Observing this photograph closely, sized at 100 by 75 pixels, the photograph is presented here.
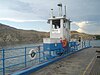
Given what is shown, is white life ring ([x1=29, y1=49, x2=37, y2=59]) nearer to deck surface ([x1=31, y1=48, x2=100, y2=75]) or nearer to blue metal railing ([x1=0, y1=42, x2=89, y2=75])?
blue metal railing ([x1=0, y1=42, x2=89, y2=75])

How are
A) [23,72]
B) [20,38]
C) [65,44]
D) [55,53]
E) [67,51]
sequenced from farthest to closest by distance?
[20,38] < [67,51] < [65,44] < [55,53] < [23,72]

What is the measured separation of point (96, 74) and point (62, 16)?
29.0ft

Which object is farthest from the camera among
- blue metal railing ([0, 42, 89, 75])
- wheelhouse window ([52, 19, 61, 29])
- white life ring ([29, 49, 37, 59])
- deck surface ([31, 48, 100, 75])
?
wheelhouse window ([52, 19, 61, 29])

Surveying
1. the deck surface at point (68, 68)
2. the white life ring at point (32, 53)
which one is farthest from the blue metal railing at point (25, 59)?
the deck surface at point (68, 68)

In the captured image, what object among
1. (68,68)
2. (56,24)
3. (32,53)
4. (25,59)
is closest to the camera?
(25,59)

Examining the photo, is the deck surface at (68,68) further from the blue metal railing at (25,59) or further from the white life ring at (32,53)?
the white life ring at (32,53)

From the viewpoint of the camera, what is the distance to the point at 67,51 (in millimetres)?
17891

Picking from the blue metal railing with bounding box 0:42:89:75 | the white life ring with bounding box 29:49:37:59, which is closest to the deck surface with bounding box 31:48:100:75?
the blue metal railing with bounding box 0:42:89:75

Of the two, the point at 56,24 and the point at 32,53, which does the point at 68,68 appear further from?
the point at 56,24

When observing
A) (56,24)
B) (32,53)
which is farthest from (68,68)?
(56,24)

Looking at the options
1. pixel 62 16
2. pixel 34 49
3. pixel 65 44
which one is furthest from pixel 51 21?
pixel 34 49

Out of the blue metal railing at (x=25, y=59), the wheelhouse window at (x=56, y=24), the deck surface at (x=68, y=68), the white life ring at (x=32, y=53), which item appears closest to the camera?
the blue metal railing at (x=25, y=59)

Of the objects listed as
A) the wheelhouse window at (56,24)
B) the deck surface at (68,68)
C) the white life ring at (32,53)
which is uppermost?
the wheelhouse window at (56,24)

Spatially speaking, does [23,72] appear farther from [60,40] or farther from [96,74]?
[60,40]
